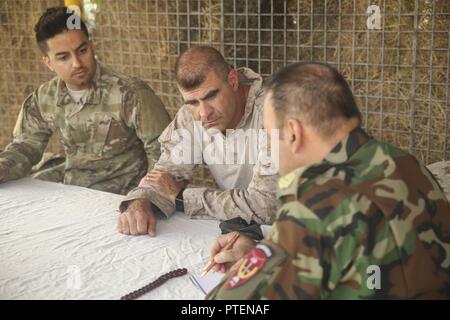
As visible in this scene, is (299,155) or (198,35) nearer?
(299,155)

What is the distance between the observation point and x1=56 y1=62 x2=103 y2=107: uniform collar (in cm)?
275

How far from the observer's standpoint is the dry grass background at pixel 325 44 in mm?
3219

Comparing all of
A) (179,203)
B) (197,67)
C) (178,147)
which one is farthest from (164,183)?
(197,67)

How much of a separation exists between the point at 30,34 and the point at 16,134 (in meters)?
2.24

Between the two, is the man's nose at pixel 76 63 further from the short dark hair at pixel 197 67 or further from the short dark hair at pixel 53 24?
the short dark hair at pixel 197 67

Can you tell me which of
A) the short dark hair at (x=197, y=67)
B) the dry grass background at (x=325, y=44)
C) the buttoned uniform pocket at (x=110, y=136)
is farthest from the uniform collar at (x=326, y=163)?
the dry grass background at (x=325, y=44)

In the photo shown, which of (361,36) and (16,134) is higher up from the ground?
(361,36)

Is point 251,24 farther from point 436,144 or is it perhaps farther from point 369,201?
point 369,201

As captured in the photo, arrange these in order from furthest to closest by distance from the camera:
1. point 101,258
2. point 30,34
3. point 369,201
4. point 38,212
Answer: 1. point 30,34
2. point 38,212
3. point 101,258
4. point 369,201

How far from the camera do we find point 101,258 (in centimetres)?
166

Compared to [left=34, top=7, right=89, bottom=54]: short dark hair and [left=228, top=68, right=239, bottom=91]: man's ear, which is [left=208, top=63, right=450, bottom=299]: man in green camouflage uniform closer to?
[left=228, top=68, right=239, bottom=91]: man's ear

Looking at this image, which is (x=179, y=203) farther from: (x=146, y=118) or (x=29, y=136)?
(x=29, y=136)

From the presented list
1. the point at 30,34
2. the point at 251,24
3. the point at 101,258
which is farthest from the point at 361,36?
the point at 30,34
